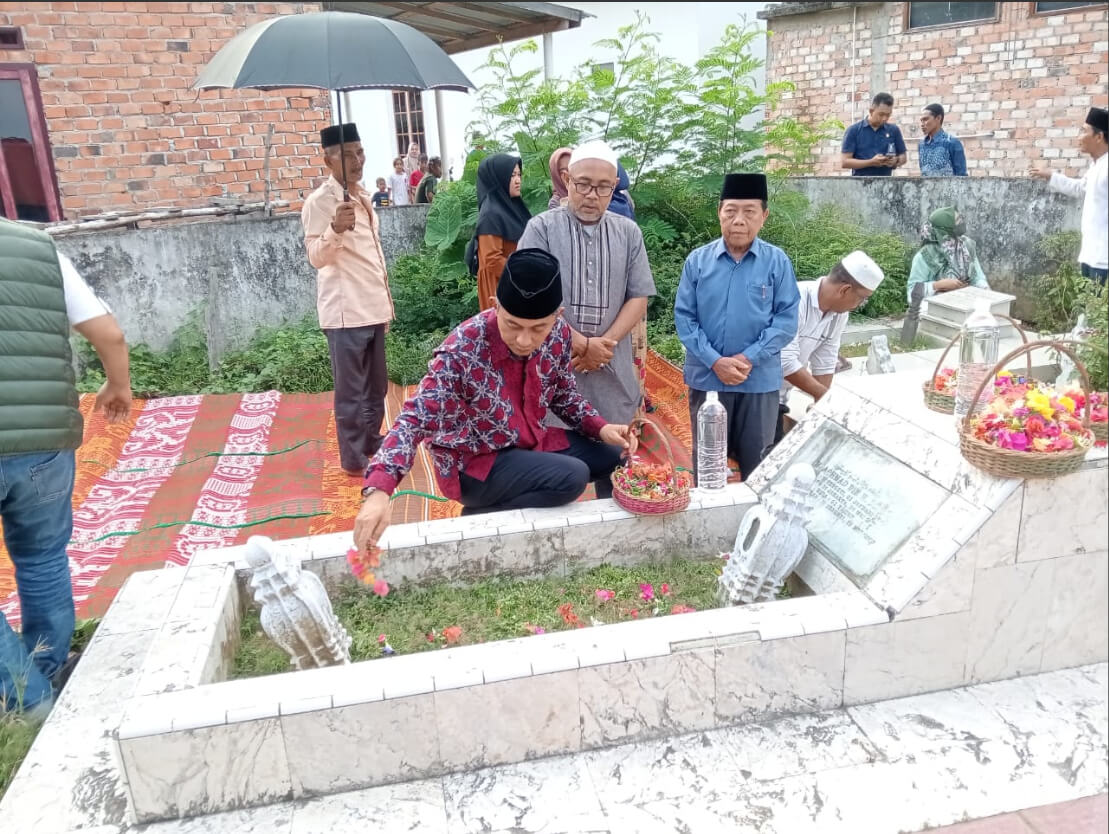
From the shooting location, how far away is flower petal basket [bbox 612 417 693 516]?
3170mm

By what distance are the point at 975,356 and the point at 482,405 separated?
2158 mm

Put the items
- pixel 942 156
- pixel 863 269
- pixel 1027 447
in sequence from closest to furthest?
pixel 1027 447, pixel 863 269, pixel 942 156

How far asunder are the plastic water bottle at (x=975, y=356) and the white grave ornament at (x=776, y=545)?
58 centimetres

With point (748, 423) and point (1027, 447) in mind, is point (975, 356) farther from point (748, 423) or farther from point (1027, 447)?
point (1027, 447)

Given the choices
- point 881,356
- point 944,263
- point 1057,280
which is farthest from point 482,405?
point 1057,280

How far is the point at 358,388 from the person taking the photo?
483cm

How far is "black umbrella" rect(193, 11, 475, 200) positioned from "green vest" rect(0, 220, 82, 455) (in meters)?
1.69

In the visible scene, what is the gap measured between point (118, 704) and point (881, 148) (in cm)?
927

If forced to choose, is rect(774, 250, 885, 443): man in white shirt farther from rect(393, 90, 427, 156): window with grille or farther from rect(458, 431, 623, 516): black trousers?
rect(393, 90, 427, 156): window with grille

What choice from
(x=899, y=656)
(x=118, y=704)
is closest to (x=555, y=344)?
(x=899, y=656)

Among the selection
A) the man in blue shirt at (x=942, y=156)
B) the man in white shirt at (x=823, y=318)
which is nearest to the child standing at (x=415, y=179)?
the man in blue shirt at (x=942, y=156)

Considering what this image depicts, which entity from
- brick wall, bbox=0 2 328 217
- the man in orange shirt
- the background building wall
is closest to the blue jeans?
the man in orange shirt

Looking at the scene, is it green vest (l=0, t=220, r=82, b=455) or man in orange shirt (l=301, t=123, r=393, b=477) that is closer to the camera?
green vest (l=0, t=220, r=82, b=455)

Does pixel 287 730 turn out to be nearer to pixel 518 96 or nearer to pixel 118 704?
pixel 118 704
